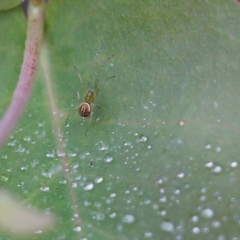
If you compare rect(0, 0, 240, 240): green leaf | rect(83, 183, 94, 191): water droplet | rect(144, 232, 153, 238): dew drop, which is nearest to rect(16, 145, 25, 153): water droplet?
rect(0, 0, 240, 240): green leaf

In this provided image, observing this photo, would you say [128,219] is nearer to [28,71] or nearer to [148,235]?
[148,235]

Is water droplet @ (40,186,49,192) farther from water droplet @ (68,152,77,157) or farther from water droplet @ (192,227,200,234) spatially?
water droplet @ (192,227,200,234)

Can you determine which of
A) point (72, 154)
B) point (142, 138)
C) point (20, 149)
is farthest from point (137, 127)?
point (20, 149)

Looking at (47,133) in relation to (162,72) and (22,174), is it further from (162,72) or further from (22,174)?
(162,72)

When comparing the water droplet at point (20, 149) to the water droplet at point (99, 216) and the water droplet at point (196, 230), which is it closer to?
the water droplet at point (99, 216)

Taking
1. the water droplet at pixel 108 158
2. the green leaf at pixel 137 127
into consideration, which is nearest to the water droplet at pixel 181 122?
the green leaf at pixel 137 127

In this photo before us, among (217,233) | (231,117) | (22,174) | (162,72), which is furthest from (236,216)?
(22,174)
